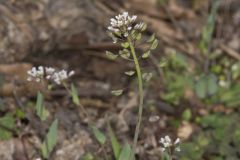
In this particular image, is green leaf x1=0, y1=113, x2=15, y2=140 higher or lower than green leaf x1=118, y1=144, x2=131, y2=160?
above

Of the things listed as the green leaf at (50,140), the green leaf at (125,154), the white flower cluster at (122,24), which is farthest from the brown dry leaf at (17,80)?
the white flower cluster at (122,24)

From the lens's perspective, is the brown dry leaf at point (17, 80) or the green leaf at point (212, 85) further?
the green leaf at point (212, 85)

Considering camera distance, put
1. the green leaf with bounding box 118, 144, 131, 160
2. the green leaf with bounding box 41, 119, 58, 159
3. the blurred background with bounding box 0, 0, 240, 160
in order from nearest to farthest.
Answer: the green leaf with bounding box 118, 144, 131, 160, the green leaf with bounding box 41, 119, 58, 159, the blurred background with bounding box 0, 0, 240, 160

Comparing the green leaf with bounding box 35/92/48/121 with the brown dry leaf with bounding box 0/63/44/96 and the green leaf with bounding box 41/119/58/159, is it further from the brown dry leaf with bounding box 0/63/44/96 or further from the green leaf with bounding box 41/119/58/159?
the brown dry leaf with bounding box 0/63/44/96

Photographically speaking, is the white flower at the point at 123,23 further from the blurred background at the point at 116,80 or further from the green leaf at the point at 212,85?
the green leaf at the point at 212,85

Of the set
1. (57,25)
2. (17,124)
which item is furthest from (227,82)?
(17,124)

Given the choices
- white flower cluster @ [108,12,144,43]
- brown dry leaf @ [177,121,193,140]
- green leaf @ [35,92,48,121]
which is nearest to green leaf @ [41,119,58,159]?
green leaf @ [35,92,48,121]

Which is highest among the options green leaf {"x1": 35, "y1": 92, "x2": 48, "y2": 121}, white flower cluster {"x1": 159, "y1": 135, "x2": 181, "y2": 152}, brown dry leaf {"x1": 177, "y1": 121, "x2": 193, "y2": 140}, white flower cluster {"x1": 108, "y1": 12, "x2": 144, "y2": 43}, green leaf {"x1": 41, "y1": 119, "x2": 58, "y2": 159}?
brown dry leaf {"x1": 177, "y1": 121, "x2": 193, "y2": 140}

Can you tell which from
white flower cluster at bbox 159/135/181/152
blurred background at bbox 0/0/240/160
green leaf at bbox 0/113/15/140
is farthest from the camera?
blurred background at bbox 0/0/240/160

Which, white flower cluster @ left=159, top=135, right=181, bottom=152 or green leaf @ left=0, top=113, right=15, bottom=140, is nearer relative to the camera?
white flower cluster @ left=159, top=135, right=181, bottom=152
